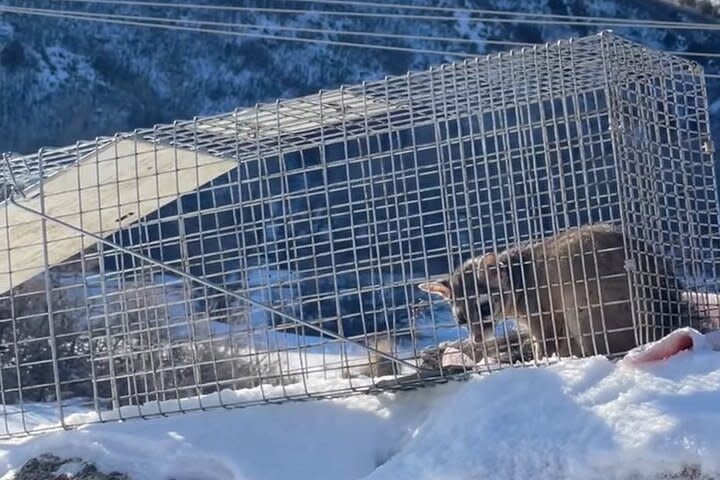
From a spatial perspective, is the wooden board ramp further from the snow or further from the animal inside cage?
the snow

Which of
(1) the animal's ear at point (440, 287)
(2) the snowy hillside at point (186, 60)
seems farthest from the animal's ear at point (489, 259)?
(2) the snowy hillside at point (186, 60)

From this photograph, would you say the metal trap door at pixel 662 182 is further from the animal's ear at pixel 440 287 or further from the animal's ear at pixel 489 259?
the animal's ear at pixel 440 287

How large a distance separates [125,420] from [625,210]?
194cm

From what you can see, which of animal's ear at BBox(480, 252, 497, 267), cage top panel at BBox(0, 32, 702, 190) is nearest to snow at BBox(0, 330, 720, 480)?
animal's ear at BBox(480, 252, 497, 267)

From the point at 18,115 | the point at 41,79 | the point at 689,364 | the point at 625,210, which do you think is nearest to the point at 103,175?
the point at 625,210

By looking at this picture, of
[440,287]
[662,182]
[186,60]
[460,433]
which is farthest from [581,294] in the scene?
[186,60]

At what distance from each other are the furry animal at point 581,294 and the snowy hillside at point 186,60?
13967mm

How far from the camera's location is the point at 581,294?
16.1 ft

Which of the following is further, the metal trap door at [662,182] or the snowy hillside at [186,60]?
the snowy hillside at [186,60]

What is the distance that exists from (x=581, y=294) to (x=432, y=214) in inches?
25.8

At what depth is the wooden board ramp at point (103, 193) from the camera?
17.1 feet

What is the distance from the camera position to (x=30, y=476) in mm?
4805

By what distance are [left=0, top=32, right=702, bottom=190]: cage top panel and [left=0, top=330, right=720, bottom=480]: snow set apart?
0.98 m

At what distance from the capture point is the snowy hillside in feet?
67.6
